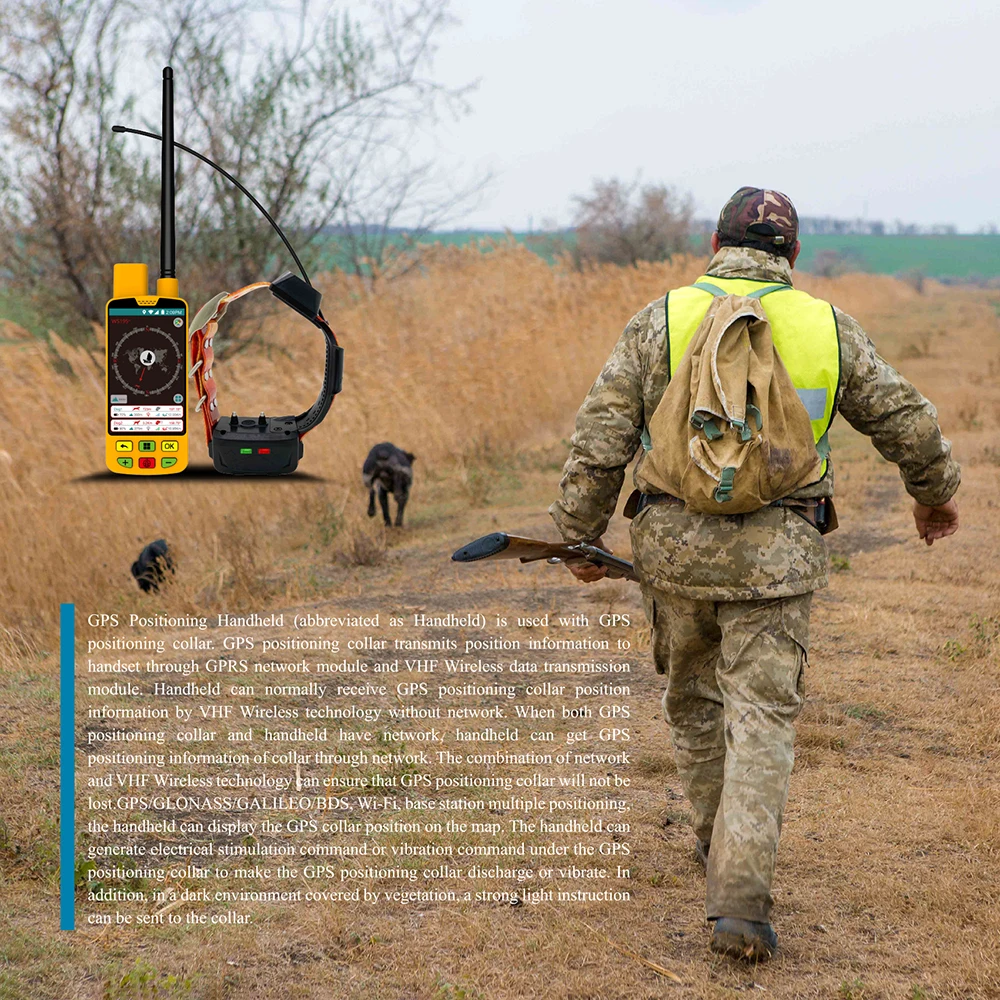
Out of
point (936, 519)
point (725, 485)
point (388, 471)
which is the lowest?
point (388, 471)

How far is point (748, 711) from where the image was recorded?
3152mm

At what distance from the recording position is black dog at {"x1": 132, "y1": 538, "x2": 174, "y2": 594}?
6.63 metres

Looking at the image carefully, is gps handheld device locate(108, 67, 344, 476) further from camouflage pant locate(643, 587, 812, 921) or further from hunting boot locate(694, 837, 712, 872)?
hunting boot locate(694, 837, 712, 872)

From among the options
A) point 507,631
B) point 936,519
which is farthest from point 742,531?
point 507,631

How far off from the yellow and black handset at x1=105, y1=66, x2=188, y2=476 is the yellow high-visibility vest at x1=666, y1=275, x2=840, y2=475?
135 centimetres

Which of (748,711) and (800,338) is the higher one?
(800,338)

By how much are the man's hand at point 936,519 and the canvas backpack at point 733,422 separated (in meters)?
0.61

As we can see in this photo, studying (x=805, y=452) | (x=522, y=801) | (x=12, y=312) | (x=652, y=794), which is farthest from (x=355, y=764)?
(x=12, y=312)

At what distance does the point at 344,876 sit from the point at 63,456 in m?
3.84

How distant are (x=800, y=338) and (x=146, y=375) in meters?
1.67

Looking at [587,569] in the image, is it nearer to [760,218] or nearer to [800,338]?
[800,338]

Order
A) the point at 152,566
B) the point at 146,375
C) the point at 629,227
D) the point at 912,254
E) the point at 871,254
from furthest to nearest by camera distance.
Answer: the point at 912,254 → the point at 871,254 → the point at 629,227 → the point at 152,566 → the point at 146,375

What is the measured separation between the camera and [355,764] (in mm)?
4445

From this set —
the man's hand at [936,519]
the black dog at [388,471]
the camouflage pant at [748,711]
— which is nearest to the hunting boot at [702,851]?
the camouflage pant at [748,711]
